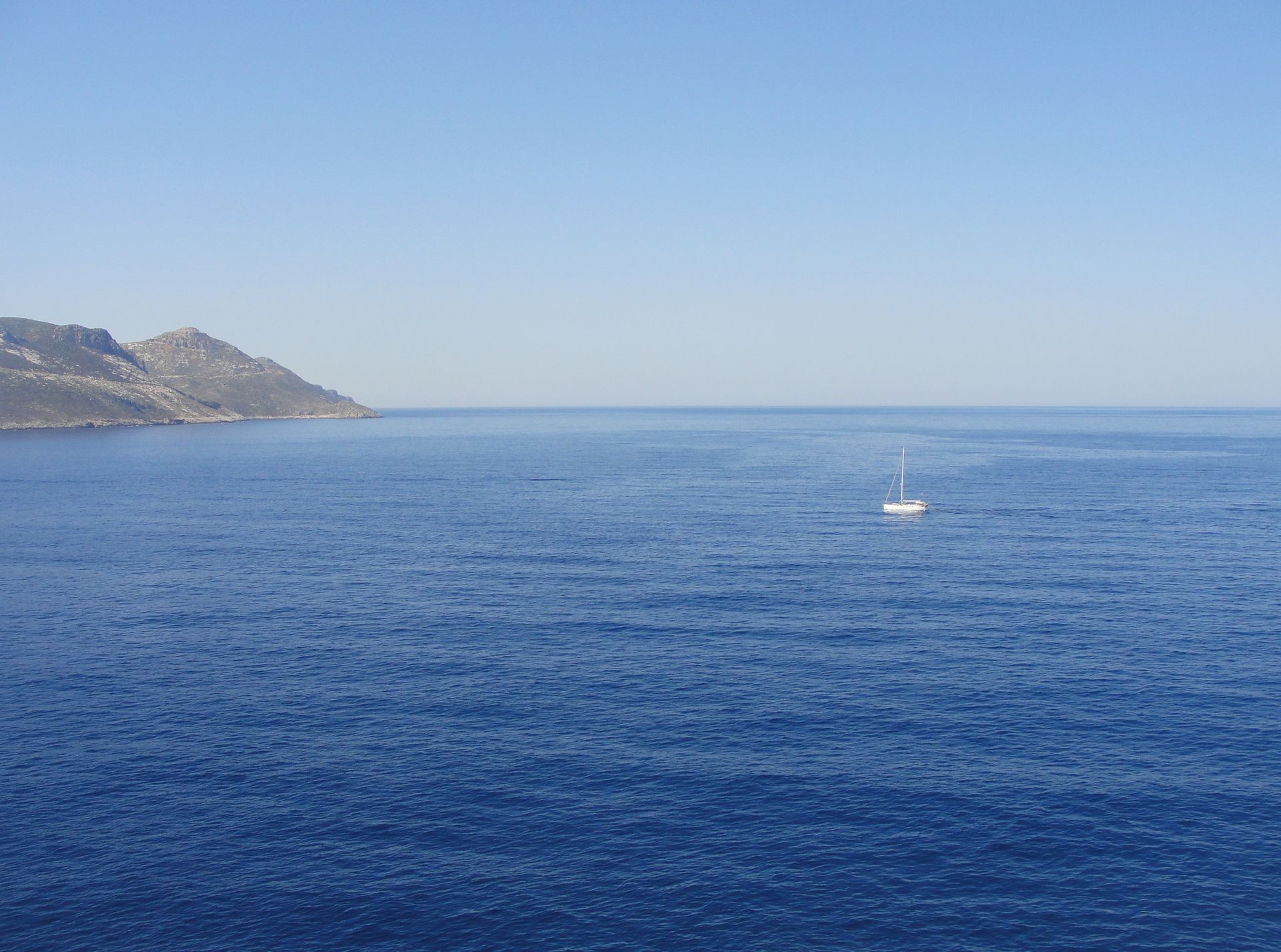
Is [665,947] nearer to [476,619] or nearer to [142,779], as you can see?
[142,779]

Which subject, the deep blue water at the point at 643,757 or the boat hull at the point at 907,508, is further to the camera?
the boat hull at the point at 907,508

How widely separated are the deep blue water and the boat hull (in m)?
45.7

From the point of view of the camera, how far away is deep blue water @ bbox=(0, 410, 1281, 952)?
5266 centimetres

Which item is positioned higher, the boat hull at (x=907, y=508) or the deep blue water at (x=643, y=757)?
the boat hull at (x=907, y=508)

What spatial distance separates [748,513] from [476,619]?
275 feet

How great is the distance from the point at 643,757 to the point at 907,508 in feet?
393

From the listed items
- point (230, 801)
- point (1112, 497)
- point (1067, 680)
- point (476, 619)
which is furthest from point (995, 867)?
point (1112, 497)

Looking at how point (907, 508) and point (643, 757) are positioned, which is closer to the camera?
point (643, 757)

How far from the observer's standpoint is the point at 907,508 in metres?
178

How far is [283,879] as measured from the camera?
55.2 m

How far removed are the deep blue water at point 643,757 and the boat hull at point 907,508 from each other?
4572 cm

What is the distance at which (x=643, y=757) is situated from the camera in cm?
6956

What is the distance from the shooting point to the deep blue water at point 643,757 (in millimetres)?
52656

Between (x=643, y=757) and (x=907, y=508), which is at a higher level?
(x=907, y=508)
